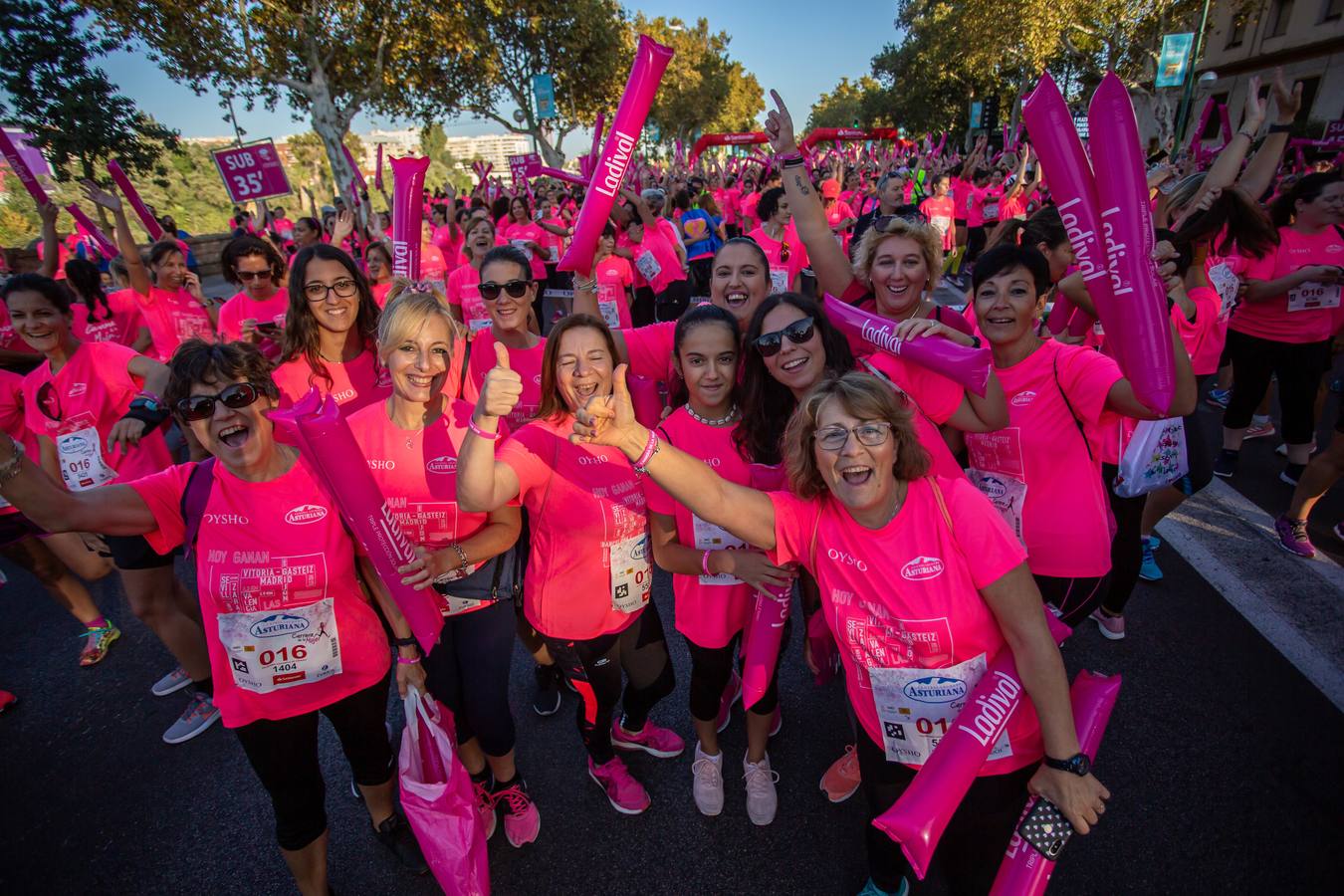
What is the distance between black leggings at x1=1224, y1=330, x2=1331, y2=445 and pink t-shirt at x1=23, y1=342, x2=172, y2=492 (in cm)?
712

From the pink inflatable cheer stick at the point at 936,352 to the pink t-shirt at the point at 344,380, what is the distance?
7.12 ft

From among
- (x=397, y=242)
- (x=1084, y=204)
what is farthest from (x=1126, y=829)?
(x=397, y=242)

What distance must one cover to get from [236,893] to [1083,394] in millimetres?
3684

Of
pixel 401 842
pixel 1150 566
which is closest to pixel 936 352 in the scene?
pixel 401 842

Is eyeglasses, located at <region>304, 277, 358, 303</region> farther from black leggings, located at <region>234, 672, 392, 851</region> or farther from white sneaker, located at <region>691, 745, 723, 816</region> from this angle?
white sneaker, located at <region>691, 745, 723, 816</region>

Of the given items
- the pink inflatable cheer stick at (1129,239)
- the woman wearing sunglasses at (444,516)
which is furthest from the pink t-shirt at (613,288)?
the pink inflatable cheer stick at (1129,239)

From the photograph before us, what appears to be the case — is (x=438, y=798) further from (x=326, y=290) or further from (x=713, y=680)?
(x=326, y=290)

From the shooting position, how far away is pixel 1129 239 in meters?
1.75

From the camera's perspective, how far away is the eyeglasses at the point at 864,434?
171 centimetres

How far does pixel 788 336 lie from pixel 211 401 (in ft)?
6.14

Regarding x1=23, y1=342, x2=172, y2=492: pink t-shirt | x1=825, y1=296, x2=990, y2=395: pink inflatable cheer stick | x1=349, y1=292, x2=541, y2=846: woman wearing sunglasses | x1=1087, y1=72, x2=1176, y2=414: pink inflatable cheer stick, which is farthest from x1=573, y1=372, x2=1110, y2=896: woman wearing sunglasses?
x1=23, y1=342, x2=172, y2=492: pink t-shirt

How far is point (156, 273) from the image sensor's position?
4688mm

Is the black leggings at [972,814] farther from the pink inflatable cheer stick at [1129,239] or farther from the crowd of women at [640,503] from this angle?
the pink inflatable cheer stick at [1129,239]

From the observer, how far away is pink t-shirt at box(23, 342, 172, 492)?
3178 mm
